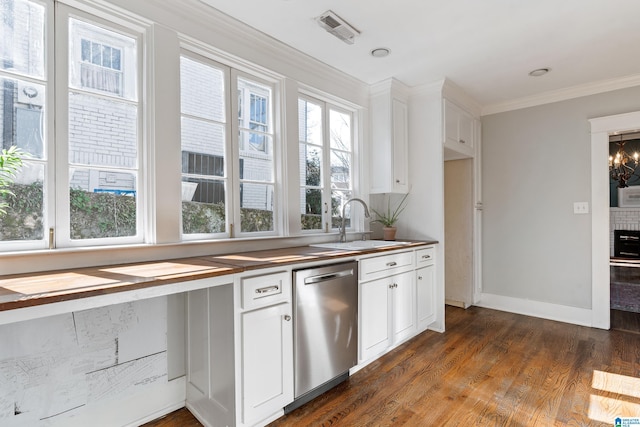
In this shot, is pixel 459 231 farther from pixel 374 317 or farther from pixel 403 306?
pixel 374 317

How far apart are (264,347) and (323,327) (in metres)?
0.45

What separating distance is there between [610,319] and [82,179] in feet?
15.9

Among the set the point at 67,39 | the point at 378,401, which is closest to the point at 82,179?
the point at 67,39

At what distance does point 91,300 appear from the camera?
122cm

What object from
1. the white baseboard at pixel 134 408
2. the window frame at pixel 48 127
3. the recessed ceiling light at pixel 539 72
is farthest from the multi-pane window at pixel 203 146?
the recessed ceiling light at pixel 539 72

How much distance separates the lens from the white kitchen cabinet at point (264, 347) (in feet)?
5.52

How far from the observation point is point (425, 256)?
3.13 metres

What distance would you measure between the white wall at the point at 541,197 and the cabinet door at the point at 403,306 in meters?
1.68

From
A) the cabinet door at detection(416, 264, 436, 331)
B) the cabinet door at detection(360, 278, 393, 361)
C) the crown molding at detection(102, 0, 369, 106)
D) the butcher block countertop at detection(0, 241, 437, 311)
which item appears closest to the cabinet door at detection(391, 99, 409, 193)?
the crown molding at detection(102, 0, 369, 106)

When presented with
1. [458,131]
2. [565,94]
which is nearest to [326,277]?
[458,131]

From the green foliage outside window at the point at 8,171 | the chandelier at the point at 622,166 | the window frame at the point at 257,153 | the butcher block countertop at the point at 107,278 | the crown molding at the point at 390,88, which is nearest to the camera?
the butcher block countertop at the point at 107,278

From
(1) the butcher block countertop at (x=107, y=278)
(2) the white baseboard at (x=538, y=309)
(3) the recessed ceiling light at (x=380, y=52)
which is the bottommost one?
(2) the white baseboard at (x=538, y=309)

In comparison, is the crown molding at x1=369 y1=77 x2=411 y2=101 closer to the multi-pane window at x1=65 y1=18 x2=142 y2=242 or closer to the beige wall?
the beige wall

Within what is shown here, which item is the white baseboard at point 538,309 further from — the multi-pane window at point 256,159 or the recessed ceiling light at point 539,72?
the multi-pane window at point 256,159
